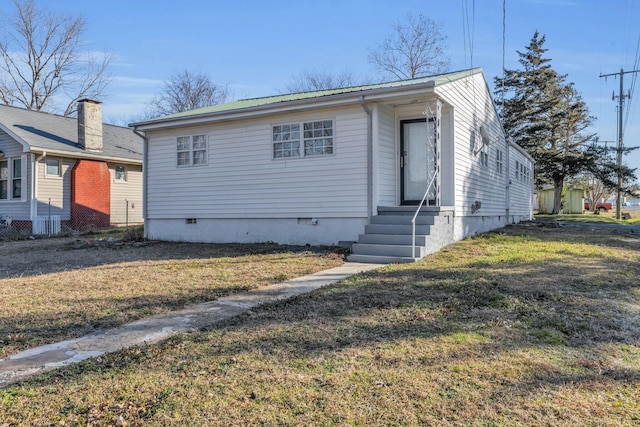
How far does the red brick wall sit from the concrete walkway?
46.7 feet

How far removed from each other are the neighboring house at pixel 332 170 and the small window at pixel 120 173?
23.8 ft

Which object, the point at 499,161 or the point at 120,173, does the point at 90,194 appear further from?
the point at 499,161

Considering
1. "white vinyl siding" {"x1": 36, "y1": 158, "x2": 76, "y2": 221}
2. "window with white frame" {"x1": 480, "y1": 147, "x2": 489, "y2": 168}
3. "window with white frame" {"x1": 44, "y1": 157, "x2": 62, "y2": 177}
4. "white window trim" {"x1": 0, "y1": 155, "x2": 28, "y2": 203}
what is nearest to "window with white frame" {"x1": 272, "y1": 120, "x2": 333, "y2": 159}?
"window with white frame" {"x1": 480, "y1": 147, "x2": 489, "y2": 168}

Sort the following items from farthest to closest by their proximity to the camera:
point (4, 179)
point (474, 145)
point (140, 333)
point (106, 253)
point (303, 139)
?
1. point (4, 179)
2. point (474, 145)
3. point (303, 139)
4. point (106, 253)
5. point (140, 333)

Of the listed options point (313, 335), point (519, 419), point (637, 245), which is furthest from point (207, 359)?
point (637, 245)

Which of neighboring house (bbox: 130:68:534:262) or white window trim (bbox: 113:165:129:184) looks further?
white window trim (bbox: 113:165:129:184)

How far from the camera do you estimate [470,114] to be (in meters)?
11.8

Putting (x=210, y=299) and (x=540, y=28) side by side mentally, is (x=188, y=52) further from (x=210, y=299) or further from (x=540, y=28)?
(x=210, y=299)

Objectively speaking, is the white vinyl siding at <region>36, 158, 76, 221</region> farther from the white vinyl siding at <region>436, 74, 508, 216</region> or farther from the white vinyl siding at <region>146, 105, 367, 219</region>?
the white vinyl siding at <region>436, 74, 508, 216</region>

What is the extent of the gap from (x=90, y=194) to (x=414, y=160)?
13.4 meters

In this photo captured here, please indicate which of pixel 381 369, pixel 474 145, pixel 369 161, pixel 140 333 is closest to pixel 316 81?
pixel 474 145

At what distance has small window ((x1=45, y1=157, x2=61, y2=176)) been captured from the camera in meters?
16.5

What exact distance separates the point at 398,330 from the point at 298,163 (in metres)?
7.05

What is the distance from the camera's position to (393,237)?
27.6 feet
